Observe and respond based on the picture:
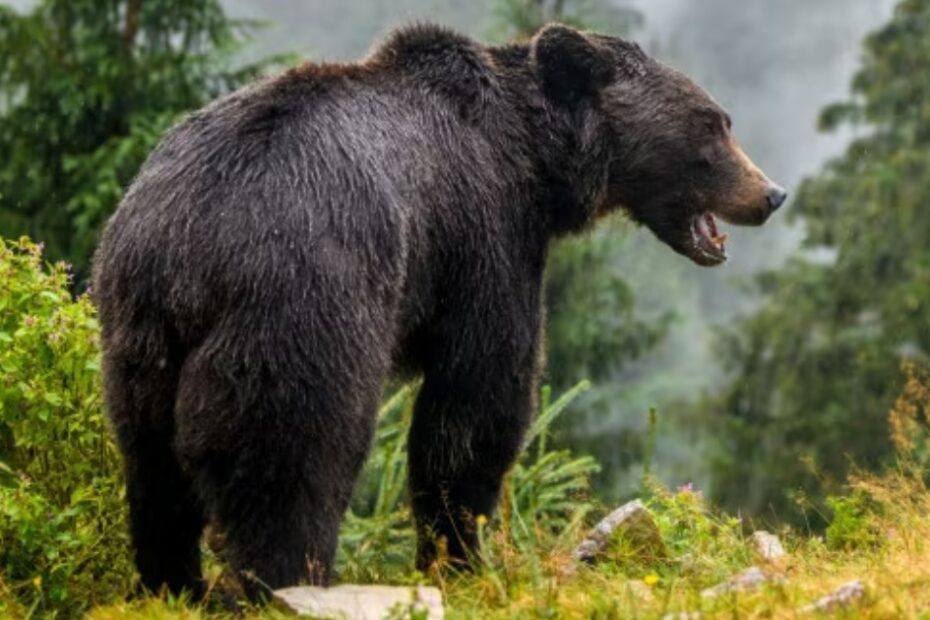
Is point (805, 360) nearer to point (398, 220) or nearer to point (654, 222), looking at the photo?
point (654, 222)

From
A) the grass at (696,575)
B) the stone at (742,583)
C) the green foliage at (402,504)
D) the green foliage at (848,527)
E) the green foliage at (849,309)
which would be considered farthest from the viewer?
the green foliage at (849,309)

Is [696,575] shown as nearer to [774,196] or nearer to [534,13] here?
[774,196]

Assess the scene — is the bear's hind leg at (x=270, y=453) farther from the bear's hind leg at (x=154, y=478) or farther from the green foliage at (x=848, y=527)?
the green foliage at (x=848, y=527)

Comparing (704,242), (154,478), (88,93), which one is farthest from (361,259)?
(88,93)

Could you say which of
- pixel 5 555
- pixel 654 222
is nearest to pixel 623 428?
pixel 654 222

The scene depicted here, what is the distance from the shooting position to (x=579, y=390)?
26.7 ft

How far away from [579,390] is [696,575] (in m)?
2.43

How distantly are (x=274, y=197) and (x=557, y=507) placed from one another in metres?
3.68

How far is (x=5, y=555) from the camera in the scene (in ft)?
20.0

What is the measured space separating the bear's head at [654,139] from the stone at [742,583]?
2253 mm

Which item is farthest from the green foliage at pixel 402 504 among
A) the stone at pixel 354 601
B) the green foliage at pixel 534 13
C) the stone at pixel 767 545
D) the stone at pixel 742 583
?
the green foliage at pixel 534 13

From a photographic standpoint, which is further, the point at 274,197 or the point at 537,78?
the point at 537,78

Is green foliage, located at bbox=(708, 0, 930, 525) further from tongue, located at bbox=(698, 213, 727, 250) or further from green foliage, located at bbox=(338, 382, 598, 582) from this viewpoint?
tongue, located at bbox=(698, 213, 727, 250)

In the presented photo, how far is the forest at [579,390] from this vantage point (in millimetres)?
5492
